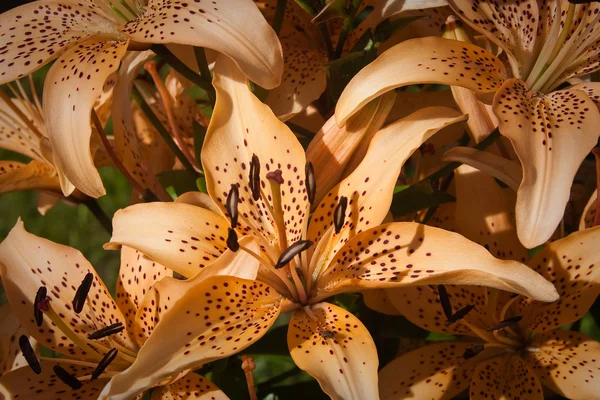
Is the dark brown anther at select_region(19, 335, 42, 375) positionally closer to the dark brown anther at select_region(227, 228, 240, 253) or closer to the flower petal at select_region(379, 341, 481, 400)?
the dark brown anther at select_region(227, 228, 240, 253)

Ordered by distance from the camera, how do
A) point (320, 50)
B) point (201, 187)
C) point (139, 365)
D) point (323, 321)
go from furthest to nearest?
point (320, 50) → point (201, 187) → point (323, 321) → point (139, 365)

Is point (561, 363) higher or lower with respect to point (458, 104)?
lower

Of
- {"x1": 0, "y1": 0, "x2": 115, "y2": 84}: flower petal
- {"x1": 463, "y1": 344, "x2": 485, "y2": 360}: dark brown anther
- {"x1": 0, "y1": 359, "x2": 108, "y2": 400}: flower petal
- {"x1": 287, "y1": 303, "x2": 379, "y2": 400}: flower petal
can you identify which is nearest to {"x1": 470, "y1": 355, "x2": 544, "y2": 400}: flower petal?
{"x1": 463, "y1": 344, "x2": 485, "y2": 360}: dark brown anther

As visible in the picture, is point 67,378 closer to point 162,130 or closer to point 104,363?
point 104,363

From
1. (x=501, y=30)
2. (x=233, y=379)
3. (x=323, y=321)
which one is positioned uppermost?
(x=501, y=30)

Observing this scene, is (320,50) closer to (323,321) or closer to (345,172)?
(345,172)

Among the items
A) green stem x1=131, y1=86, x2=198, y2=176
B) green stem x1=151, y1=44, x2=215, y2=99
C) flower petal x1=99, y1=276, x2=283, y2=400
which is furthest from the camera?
green stem x1=131, y1=86, x2=198, y2=176

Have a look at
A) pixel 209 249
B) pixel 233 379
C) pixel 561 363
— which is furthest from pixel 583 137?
pixel 233 379
